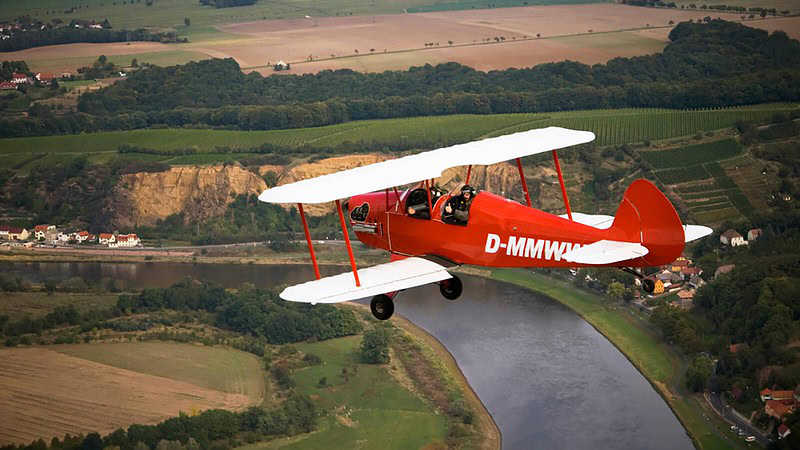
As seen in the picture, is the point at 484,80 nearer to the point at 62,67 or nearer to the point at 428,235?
the point at 62,67

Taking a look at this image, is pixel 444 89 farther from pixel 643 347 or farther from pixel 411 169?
pixel 411 169

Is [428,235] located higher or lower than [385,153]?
higher

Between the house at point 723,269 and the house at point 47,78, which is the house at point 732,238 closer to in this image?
the house at point 723,269

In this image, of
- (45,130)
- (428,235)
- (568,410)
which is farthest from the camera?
(45,130)

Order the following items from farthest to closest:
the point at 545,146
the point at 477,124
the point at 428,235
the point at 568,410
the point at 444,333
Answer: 1. the point at 477,124
2. the point at 444,333
3. the point at 568,410
4. the point at 545,146
5. the point at 428,235

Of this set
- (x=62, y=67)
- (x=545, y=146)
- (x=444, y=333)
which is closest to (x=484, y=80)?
(x=62, y=67)

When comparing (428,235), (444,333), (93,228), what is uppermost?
(428,235)

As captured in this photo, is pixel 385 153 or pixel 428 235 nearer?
pixel 428 235

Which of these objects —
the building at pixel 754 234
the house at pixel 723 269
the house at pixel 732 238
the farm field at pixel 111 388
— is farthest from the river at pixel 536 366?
the building at pixel 754 234
